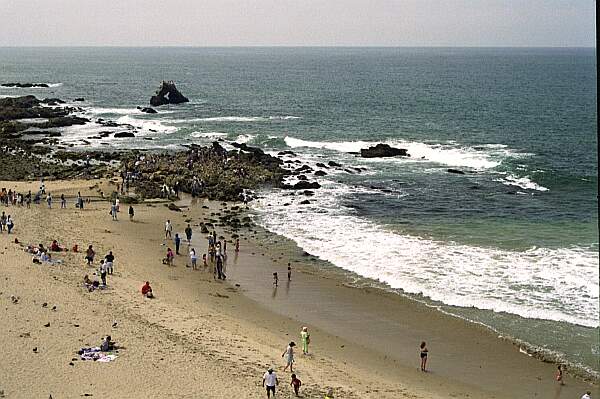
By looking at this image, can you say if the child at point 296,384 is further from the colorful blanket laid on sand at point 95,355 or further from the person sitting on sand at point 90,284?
the person sitting on sand at point 90,284

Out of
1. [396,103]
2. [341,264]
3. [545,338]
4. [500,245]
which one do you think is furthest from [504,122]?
[545,338]

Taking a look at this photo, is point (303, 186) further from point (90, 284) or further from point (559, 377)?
point (559, 377)

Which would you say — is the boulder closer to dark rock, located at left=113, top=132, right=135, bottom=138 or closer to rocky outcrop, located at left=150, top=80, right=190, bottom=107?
dark rock, located at left=113, top=132, right=135, bottom=138

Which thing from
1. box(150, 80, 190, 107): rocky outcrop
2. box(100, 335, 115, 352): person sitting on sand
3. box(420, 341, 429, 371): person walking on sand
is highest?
box(150, 80, 190, 107): rocky outcrop

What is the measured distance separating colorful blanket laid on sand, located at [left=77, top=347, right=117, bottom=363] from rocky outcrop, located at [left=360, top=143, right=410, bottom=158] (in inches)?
1415

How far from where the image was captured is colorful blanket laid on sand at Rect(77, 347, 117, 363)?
16.6m

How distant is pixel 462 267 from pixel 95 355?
47.9 feet

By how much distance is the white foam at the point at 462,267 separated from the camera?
72.6 ft

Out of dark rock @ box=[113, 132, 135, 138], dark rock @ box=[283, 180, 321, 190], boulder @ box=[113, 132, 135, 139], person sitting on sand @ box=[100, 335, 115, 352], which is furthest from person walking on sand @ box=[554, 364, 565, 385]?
dark rock @ box=[113, 132, 135, 138]

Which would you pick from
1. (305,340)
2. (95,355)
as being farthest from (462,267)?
(95,355)

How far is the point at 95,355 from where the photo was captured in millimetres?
16797

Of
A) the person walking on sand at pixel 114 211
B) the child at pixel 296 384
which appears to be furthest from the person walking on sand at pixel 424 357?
the person walking on sand at pixel 114 211

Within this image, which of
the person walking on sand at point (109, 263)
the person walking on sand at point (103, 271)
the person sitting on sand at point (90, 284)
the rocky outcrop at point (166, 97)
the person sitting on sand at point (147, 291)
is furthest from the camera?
the rocky outcrop at point (166, 97)

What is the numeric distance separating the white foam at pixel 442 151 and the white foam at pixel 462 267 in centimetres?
1817
